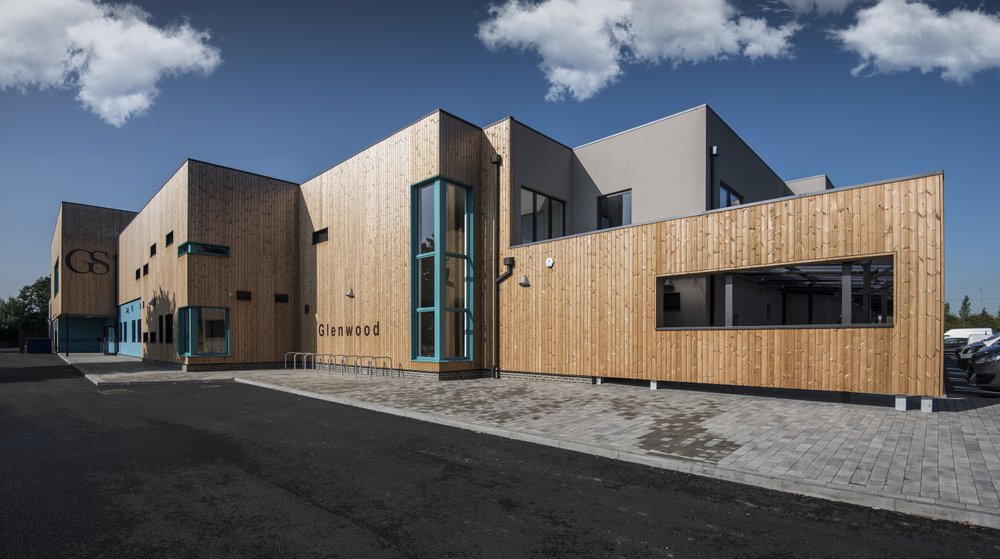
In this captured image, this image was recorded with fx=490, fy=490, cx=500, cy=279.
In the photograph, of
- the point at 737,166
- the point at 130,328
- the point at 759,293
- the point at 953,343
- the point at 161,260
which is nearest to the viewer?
the point at 737,166

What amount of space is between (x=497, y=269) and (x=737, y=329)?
22.0ft

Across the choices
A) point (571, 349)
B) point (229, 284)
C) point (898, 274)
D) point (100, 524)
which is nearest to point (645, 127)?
point (571, 349)

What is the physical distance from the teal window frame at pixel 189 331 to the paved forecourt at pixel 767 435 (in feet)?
31.4

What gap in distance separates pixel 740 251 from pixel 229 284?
17.7 meters

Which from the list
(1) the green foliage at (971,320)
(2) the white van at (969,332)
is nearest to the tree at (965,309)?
(1) the green foliage at (971,320)

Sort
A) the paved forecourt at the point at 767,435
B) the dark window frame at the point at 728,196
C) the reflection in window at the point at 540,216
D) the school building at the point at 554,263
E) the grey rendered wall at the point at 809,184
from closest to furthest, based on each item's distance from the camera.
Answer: the paved forecourt at the point at 767,435
the school building at the point at 554,263
the dark window frame at the point at 728,196
the reflection in window at the point at 540,216
the grey rendered wall at the point at 809,184

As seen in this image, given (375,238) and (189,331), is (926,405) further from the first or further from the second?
(189,331)

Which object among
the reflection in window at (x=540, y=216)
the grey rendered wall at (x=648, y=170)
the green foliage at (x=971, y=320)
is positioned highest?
the grey rendered wall at (x=648, y=170)

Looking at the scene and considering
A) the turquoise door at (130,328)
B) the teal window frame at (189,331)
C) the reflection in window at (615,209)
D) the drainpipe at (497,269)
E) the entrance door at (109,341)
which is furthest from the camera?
the entrance door at (109,341)

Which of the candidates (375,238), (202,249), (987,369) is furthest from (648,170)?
(202,249)

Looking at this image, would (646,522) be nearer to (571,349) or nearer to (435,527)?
(435,527)

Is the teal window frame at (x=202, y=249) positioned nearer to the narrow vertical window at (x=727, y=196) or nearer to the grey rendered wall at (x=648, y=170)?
the grey rendered wall at (x=648, y=170)

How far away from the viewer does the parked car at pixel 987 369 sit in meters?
10.4

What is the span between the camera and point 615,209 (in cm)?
1570
